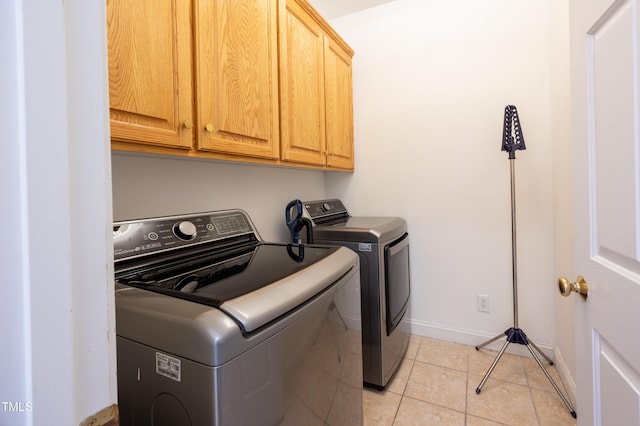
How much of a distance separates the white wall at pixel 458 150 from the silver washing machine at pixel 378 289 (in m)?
0.50

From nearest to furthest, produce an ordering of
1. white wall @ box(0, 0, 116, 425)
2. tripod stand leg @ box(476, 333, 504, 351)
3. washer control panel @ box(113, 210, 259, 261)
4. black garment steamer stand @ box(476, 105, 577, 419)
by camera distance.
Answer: white wall @ box(0, 0, 116, 425)
washer control panel @ box(113, 210, 259, 261)
black garment steamer stand @ box(476, 105, 577, 419)
tripod stand leg @ box(476, 333, 504, 351)

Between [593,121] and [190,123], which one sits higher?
[190,123]

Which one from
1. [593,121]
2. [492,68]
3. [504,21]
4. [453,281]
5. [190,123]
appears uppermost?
[504,21]

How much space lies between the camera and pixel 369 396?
1681 mm

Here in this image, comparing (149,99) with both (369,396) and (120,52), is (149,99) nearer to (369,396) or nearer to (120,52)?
(120,52)

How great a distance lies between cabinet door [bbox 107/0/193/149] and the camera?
0.84 m

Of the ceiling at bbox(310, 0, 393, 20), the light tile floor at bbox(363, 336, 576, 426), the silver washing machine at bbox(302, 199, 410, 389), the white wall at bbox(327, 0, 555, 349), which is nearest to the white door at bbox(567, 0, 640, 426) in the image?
the light tile floor at bbox(363, 336, 576, 426)

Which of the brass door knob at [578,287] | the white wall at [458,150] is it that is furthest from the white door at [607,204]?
the white wall at [458,150]

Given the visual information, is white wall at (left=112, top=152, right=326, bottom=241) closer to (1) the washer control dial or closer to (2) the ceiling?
(1) the washer control dial

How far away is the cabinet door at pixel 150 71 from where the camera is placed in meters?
0.84

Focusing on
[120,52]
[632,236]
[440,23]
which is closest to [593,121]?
[632,236]

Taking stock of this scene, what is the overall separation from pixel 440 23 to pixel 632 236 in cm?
213

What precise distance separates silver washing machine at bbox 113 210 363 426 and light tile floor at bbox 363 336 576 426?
1.88 feet

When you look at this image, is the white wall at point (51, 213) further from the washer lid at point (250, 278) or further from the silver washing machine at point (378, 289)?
the silver washing machine at point (378, 289)
